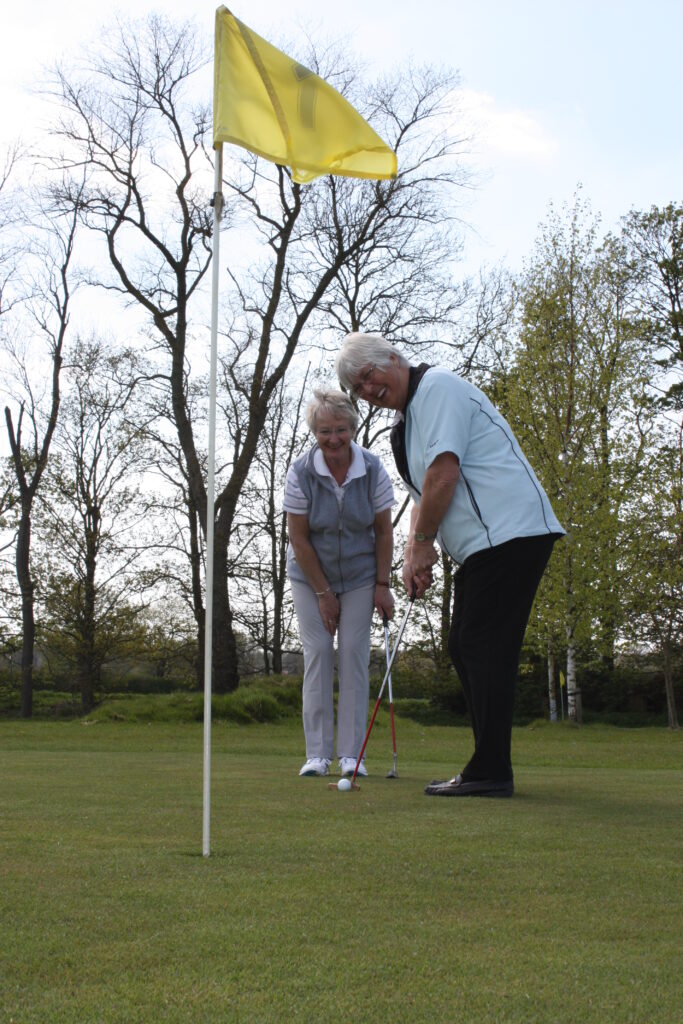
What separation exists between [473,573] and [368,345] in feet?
3.54

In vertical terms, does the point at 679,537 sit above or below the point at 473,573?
above

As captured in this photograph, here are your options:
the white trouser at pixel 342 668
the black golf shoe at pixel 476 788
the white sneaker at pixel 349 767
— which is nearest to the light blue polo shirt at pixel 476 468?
the black golf shoe at pixel 476 788

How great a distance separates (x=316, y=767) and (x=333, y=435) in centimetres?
175

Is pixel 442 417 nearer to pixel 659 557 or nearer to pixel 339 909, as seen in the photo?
pixel 339 909

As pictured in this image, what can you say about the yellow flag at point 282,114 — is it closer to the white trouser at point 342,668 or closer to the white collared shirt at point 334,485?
the white collared shirt at point 334,485

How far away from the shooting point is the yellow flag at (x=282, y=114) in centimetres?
379

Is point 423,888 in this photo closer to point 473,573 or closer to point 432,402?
point 473,573

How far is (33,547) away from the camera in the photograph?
26953 millimetres

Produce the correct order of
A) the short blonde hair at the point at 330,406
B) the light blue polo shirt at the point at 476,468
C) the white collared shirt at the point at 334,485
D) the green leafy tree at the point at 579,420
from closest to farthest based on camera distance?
the light blue polo shirt at the point at 476,468
the short blonde hair at the point at 330,406
the white collared shirt at the point at 334,485
the green leafy tree at the point at 579,420

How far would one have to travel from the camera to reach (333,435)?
543 centimetres

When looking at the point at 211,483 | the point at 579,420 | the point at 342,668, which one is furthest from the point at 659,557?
the point at 211,483

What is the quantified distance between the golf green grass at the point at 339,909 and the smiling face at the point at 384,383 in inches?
66.9

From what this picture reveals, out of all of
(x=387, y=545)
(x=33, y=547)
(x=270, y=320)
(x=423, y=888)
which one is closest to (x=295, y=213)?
(x=270, y=320)

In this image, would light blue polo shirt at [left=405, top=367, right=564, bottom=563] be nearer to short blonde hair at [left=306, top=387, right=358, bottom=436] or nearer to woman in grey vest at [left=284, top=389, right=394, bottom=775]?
short blonde hair at [left=306, top=387, right=358, bottom=436]
